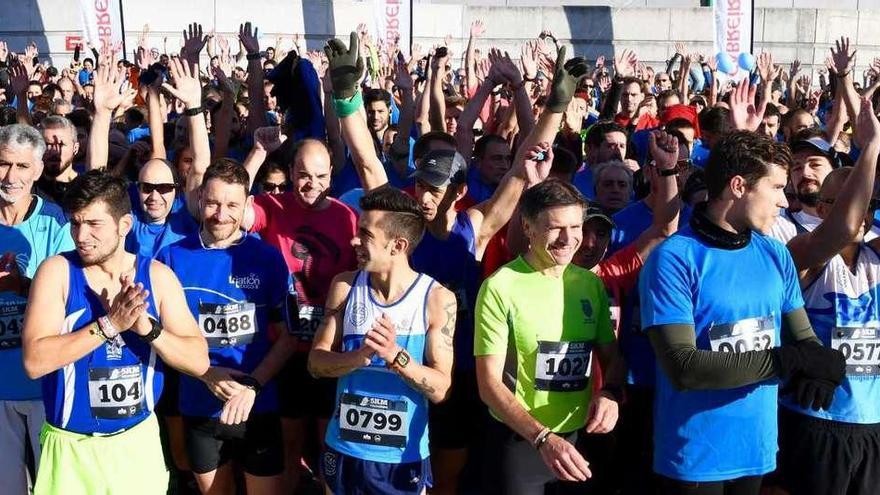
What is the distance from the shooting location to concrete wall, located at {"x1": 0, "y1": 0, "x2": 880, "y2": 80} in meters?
20.5

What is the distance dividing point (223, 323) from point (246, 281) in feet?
0.70

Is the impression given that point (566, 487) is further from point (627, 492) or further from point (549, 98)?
point (549, 98)

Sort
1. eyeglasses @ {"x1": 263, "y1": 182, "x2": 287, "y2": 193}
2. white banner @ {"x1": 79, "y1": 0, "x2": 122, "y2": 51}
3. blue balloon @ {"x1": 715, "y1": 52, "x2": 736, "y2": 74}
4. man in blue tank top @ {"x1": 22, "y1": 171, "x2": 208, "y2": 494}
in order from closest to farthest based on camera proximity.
Answer: man in blue tank top @ {"x1": 22, "y1": 171, "x2": 208, "y2": 494} → eyeglasses @ {"x1": 263, "y1": 182, "x2": 287, "y2": 193} → blue balloon @ {"x1": 715, "y1": 52, "x2": 736, "y2": 74} → white banner @ {"x1": 79, "y1": 0, "x2": 122, "y2": 51}

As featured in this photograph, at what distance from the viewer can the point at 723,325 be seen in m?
3.25

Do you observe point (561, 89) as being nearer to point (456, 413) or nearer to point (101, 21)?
point (456, 413)

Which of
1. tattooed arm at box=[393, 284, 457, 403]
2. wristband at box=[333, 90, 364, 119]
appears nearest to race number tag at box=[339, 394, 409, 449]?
tattooed arm at box=[393, 284, 457, 403]

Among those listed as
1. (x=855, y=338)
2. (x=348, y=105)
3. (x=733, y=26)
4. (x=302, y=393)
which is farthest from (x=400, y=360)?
(x=733, y=26)

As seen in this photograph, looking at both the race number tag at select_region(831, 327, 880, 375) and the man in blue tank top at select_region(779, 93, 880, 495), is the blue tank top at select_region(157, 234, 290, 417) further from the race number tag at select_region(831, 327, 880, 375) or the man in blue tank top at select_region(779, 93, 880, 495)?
the race number tag at select_region(831, 327, 880, 375)

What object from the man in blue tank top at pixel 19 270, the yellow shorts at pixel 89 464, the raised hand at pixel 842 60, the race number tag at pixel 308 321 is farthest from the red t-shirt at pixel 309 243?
the raised hand at pixel 842 60

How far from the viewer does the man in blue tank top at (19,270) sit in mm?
4039

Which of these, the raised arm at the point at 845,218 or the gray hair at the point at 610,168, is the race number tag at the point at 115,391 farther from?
the gray hair at the point at 610,168

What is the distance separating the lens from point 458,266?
4285 mm

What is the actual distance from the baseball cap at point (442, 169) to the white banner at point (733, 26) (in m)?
12.9

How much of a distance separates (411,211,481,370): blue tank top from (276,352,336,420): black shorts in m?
0.70
